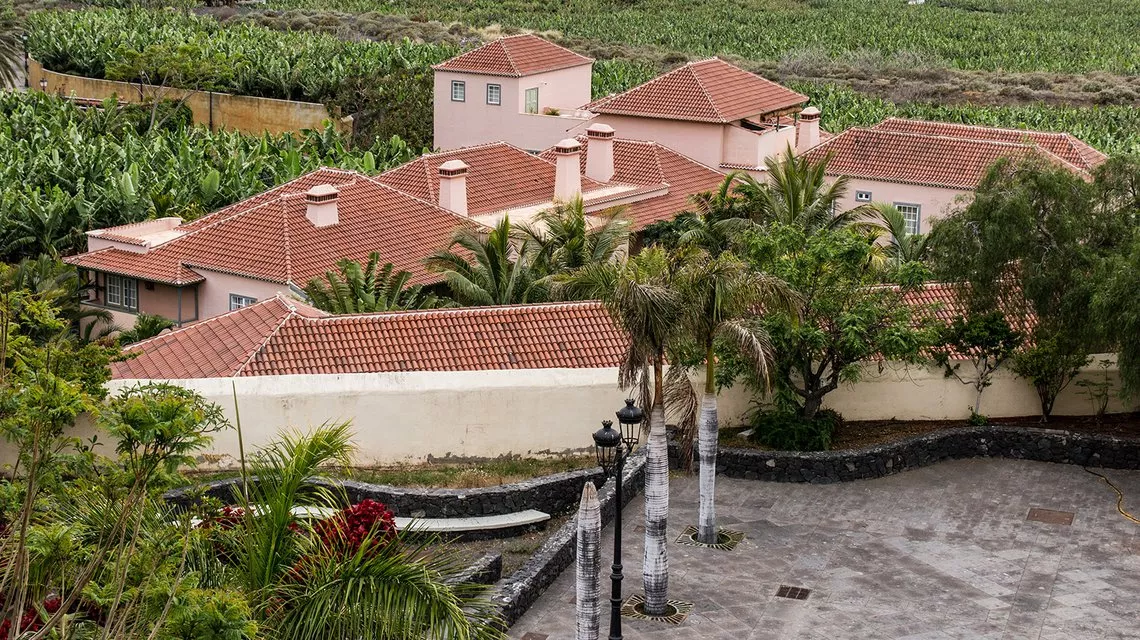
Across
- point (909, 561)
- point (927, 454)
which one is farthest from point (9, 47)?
point (909, 561)

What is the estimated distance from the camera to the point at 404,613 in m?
13.8

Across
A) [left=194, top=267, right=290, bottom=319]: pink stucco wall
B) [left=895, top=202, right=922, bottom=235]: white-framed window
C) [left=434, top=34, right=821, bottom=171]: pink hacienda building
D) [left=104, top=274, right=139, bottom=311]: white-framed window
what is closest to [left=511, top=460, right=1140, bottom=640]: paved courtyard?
[left=194, top=267, right=290, bottom=319]: pink stucco wall

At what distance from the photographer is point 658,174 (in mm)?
43031

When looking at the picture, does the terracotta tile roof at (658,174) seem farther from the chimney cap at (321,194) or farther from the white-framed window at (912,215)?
the chimney cap at (321,194)

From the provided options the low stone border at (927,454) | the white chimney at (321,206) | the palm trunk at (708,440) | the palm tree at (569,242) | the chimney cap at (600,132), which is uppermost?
the chimney cap at (600,132)

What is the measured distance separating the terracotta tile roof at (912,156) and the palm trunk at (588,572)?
24.5 metres

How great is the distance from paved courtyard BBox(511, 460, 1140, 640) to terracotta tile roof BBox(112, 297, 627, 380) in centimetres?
364

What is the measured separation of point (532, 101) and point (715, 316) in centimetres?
3405

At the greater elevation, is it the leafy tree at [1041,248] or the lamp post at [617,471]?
the leafy tree at [1041,248]

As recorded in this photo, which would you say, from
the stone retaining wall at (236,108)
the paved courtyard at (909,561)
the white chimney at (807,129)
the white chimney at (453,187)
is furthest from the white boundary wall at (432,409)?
the stone retaining wall at (236,108)

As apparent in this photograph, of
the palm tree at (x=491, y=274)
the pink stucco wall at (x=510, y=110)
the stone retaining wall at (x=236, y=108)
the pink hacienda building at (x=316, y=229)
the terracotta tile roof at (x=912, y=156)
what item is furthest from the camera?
the stone retaining wall at (x=236, y=108)

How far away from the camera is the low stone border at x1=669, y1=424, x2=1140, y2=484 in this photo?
2498cm

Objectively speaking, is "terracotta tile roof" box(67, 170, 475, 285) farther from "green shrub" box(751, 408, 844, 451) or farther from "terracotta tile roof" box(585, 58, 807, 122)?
"terracotta tile roof" box(585, 58, 807, 122)

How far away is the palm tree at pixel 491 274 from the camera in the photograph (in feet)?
101
